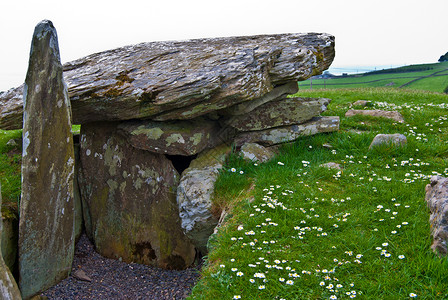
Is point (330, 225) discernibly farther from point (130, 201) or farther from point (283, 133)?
point (130, 201)

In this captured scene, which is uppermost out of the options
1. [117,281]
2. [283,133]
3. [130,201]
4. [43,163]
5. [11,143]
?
[43,163]

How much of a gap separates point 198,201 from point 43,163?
3.14 metres

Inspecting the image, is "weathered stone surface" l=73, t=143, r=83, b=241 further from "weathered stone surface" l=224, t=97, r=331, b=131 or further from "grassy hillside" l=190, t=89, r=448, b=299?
"weathered stone surface" l=224, t=97, r=331, b=131

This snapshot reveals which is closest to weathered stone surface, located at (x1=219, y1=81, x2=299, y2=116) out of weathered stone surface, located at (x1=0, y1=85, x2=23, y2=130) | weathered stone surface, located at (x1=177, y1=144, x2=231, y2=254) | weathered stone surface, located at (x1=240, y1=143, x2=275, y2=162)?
weathered stone surface, located at (x1=240, y1=143, x2=275, y2=162)

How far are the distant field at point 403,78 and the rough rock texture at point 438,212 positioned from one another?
32.6 m

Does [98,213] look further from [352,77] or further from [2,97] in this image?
[352,77]

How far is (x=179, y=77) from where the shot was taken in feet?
26.9

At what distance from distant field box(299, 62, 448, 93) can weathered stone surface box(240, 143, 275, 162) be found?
30.7m

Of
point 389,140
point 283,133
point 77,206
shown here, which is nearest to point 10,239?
point 77,206

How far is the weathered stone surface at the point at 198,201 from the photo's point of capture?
7953 millimetres

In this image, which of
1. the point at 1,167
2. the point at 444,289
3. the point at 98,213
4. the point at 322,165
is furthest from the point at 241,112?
the point at 1,167

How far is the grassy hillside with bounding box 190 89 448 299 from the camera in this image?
512 centimetres

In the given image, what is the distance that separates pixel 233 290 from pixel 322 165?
451 centimetres

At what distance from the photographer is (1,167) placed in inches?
388
